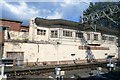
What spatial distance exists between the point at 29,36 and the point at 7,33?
11.0 feet

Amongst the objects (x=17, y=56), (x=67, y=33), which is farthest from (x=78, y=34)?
(x=17, y=56)

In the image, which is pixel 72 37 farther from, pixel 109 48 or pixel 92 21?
pixel 109 48

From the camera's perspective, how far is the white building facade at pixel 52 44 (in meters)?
22.6

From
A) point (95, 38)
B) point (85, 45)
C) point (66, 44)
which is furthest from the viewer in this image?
point (95, 38)

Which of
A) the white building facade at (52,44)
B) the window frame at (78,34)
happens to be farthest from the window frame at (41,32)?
the window frame at (78,34)

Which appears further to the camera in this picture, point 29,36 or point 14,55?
point 29,36

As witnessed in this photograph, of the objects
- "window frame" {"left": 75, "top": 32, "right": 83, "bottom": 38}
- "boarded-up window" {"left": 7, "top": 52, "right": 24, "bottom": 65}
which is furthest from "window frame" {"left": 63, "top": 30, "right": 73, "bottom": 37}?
"boarded-up window" {"left": 7, "top": 52, "right": 24, "bottom": 65}

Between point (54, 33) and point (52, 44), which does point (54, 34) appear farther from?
point (52, 44)

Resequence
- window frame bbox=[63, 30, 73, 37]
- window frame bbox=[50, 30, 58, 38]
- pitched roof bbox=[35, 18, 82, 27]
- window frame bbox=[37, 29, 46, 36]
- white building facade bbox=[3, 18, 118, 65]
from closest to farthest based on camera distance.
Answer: white building facade bbox=[3, 18, 118, 65]
window frame bbox=[37, 29, 46, 36]
pitched roof bbox=[35, 18, 82, 27]
window frame bbox=[50, 30, 58, 38]
window frame bbox=[63, 30, 73, 37]

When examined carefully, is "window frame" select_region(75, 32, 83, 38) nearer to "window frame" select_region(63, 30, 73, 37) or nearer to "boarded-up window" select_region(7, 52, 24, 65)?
"window frame" select_region(63, 30, 73, 37)

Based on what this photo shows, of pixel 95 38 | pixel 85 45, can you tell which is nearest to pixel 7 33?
pixel 85 45

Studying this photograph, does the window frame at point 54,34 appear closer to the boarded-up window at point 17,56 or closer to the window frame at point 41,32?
the window frame at point 41,32

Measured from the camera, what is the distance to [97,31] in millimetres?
33375

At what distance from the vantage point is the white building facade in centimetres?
2261
